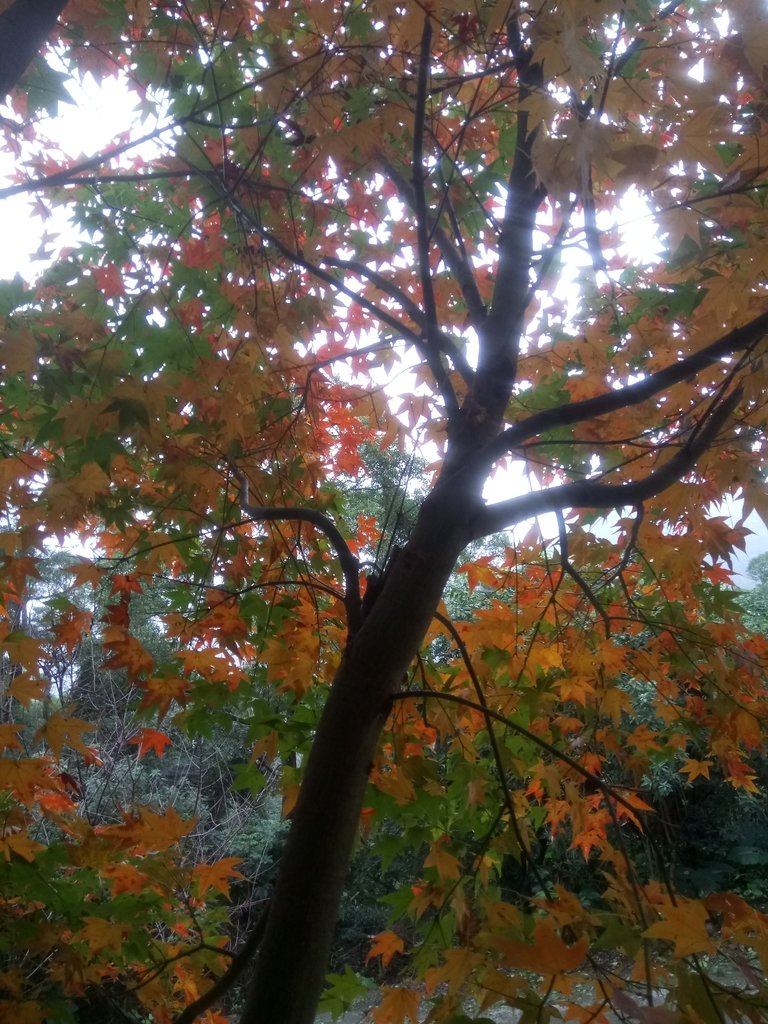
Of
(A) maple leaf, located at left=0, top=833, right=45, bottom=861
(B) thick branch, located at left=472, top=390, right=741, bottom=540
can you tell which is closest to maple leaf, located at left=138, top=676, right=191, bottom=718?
(A) maple leaf, located at left=0, top=833, right=45, bottom=861

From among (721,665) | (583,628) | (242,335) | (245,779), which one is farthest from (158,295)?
(721,665)

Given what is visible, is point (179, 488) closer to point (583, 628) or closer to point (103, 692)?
point (583, 628)

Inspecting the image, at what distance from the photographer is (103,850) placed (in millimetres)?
2002

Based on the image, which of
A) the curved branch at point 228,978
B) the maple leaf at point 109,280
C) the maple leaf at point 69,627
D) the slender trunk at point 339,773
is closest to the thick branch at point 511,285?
the slender trunk at point 339,773

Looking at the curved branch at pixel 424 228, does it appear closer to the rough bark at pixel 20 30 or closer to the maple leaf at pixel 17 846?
the rough bark at pixel 20 30

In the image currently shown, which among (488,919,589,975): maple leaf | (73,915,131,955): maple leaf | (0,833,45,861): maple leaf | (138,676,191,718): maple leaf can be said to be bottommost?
(73,915,131,955): maple leaf

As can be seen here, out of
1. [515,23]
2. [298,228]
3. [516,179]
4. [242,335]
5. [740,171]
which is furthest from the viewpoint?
[298,228]

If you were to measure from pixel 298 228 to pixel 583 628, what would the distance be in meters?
1.66

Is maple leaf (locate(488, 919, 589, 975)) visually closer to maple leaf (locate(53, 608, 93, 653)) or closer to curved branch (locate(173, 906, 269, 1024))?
curved branch (locate(173, 906, 269, 1024))

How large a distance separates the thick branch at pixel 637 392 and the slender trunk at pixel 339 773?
0.16 meters

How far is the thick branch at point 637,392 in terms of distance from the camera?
4.38 ft

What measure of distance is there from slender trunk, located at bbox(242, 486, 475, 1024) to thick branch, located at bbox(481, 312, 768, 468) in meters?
0.16

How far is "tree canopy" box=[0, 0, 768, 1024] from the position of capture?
4.15 feet

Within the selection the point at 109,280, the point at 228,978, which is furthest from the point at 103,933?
the point at 109,280
